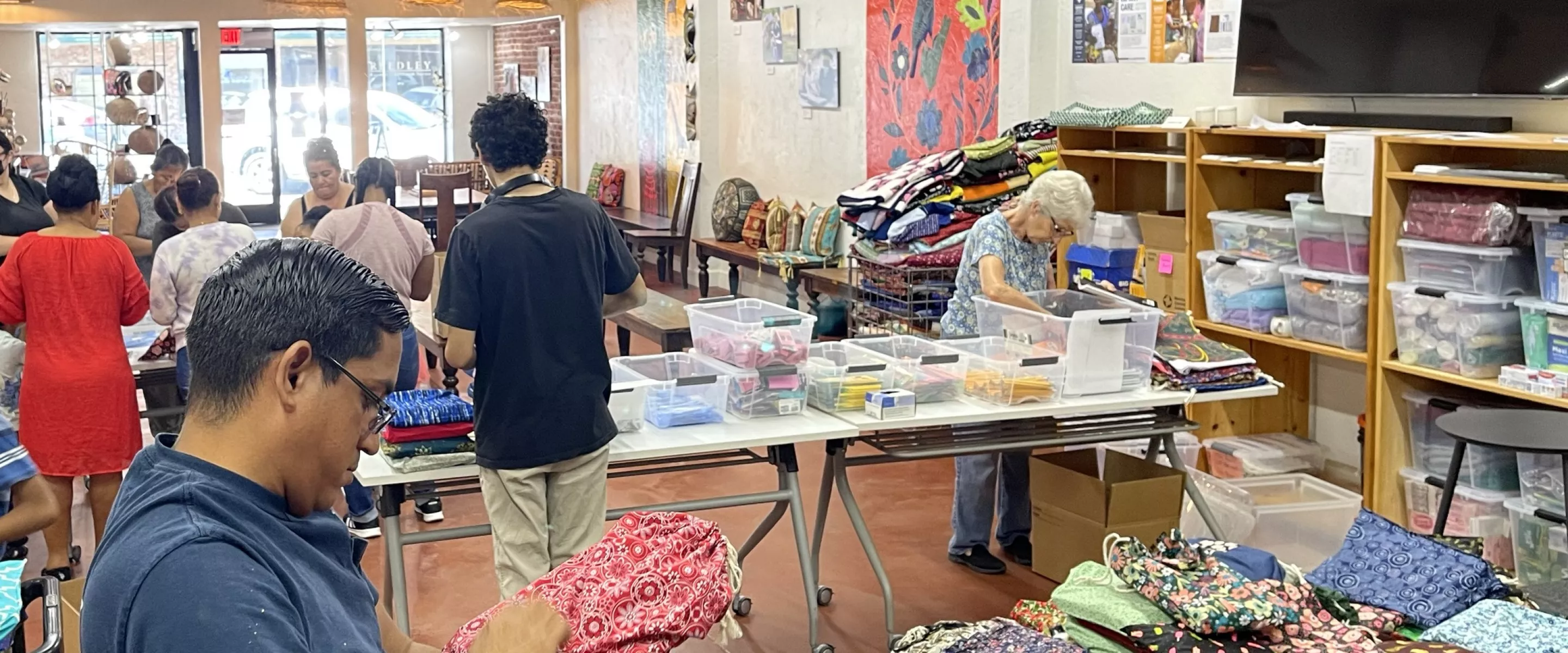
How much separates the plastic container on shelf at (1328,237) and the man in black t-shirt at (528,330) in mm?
2845

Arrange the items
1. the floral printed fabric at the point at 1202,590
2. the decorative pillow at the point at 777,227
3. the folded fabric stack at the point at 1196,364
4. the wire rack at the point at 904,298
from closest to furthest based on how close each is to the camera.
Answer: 1. the floral printed fabric at the point at 1202,590
2. the folded fabric stack at the point at 1196,364
3. the wire rack at the point at 904,298
4. the decorative pillow at the point at 777,227

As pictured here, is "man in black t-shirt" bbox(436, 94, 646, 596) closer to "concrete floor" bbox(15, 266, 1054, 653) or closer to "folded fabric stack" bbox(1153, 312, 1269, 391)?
"concrete floor" bbox(15, 266, 1054, 653)

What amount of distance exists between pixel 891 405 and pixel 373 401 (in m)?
3.04

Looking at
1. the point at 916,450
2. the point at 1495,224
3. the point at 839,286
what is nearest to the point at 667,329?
the point at 839,286

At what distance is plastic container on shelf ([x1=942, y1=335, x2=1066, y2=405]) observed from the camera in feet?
15.1

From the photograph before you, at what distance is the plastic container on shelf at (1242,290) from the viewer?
5746 millimetres

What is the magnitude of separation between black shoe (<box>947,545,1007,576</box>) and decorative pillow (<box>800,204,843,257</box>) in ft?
14.5

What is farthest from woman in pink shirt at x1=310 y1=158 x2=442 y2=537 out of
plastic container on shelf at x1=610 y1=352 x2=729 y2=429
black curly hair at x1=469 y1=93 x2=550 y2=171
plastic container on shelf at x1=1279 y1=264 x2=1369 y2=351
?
plastic container on shelf at x1=1279 y1=264 x2=1369 y2=351

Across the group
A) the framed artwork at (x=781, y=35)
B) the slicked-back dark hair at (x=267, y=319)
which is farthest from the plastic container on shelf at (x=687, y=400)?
the framed artwork at (x=781, y=35)

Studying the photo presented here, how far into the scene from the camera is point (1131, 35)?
264 inches

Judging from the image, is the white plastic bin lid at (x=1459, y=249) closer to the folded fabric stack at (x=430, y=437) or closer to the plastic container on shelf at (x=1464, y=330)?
the plastic container on shelf at (x=1464, y=330)

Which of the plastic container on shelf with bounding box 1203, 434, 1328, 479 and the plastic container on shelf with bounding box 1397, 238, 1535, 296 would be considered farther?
the plastic container on shelf with bounding box 1203, 434, 1328, 479

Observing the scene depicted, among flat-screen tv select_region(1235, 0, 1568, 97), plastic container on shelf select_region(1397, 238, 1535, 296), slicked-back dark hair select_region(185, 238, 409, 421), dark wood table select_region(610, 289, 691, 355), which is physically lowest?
dark wood table select_region(610, 289, 691, 355)

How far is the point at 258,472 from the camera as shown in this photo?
4.84 feet
